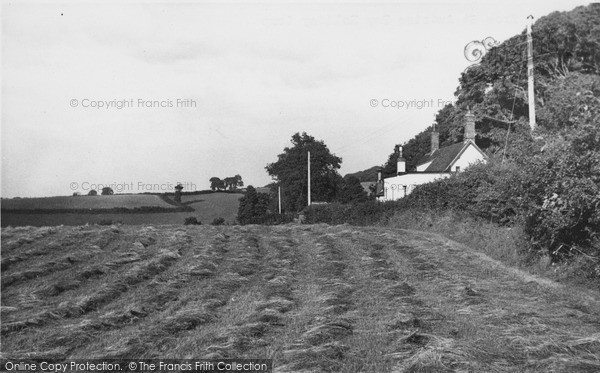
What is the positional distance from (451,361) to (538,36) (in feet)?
121

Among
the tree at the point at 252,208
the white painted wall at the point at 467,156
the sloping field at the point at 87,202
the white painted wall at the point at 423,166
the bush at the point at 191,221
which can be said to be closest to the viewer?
the sloping field at the point at 87,202

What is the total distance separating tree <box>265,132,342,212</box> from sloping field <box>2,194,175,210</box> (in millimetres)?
30417

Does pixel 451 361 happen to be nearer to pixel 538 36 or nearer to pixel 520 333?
pixel 520 333

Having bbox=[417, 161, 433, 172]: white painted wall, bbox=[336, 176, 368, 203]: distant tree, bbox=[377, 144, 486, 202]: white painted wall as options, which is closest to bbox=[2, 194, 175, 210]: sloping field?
bbox=[377, 144, 486, 202]: white painted wall

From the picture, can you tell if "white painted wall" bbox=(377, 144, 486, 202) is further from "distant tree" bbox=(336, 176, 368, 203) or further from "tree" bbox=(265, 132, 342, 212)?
"distant tree" bbox=(336, 176, 368, 203)

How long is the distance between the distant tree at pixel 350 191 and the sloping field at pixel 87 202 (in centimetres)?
3792

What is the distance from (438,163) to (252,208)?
55.7 feet

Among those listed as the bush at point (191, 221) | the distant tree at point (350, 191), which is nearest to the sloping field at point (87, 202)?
the bush at point (191, 221)

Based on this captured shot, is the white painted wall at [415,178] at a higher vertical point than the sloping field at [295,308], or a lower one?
higher

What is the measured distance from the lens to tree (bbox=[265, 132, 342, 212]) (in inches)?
2277

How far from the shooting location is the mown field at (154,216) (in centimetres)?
1505

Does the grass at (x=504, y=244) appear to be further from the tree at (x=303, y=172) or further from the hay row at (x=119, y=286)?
the tree at (x=303, y=172)

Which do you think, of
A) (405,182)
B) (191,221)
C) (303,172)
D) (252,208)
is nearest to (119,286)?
(191,221)

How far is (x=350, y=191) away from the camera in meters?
65.7
